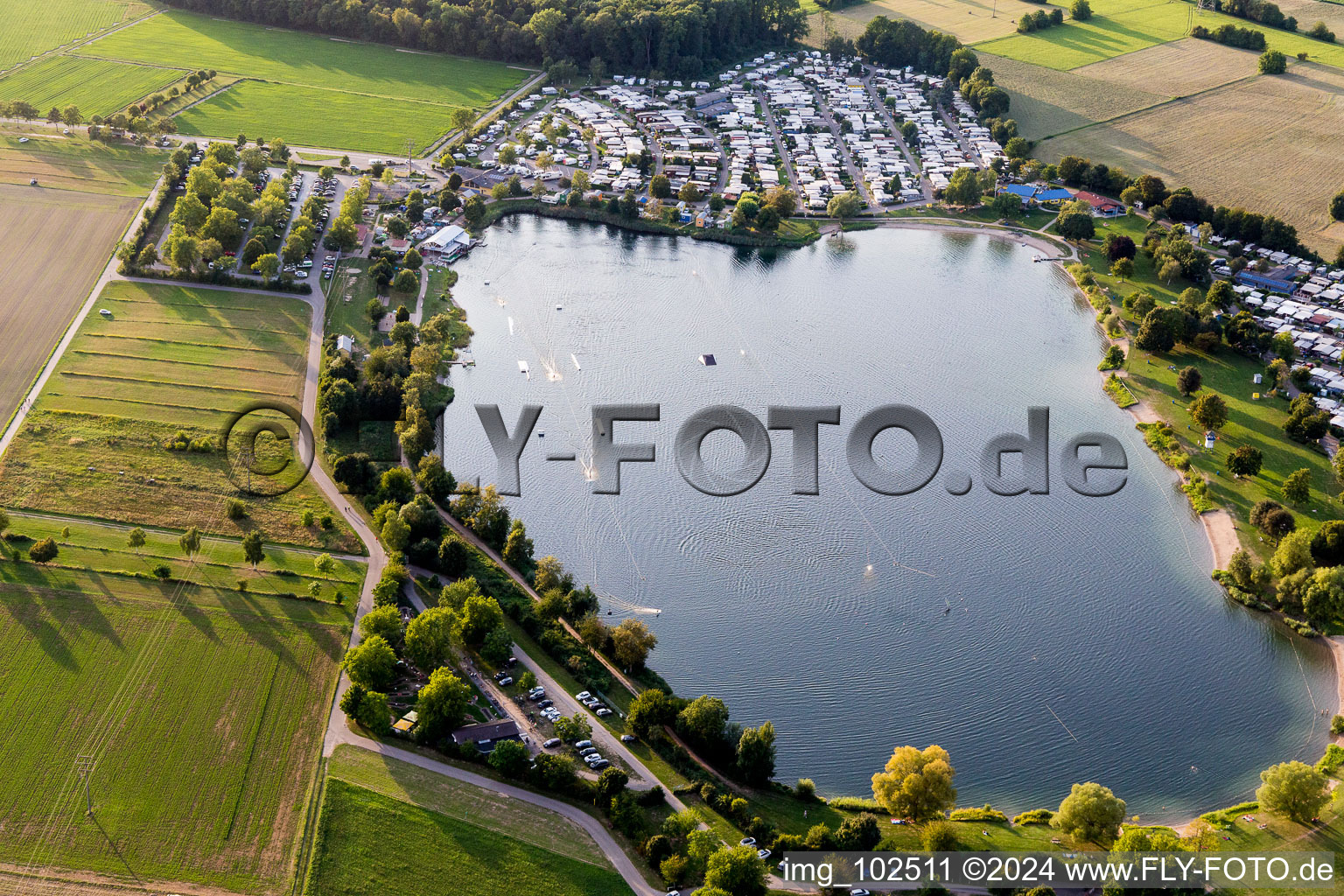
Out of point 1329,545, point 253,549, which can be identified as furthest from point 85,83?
point 1329,545

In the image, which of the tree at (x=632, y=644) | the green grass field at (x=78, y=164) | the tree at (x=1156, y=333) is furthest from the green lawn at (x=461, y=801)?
the green grass field at (x=78, y=164)

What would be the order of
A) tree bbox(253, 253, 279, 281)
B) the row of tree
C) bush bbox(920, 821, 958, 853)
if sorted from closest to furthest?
bush bbox(920, 821, 958, 853) → tree bbox(253, 253, 279, 281) → the row of tree

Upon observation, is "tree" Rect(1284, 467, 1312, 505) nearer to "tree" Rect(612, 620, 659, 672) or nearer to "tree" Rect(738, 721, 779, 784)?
"tree" Rect(738, 721, 779, 784)

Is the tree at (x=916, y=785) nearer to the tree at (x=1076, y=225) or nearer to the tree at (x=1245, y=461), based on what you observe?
the tree at (x=1245, y=461)

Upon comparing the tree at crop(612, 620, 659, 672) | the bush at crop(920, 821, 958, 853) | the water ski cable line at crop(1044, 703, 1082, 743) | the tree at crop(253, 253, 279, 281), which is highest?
the tree at crop(253, 253, 279, 281)

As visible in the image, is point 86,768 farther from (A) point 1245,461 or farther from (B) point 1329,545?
(A) point 1245,461

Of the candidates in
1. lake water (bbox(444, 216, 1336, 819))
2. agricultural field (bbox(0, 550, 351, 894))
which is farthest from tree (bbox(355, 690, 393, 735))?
lake water (bbox(444, 216, 1336, 819))
